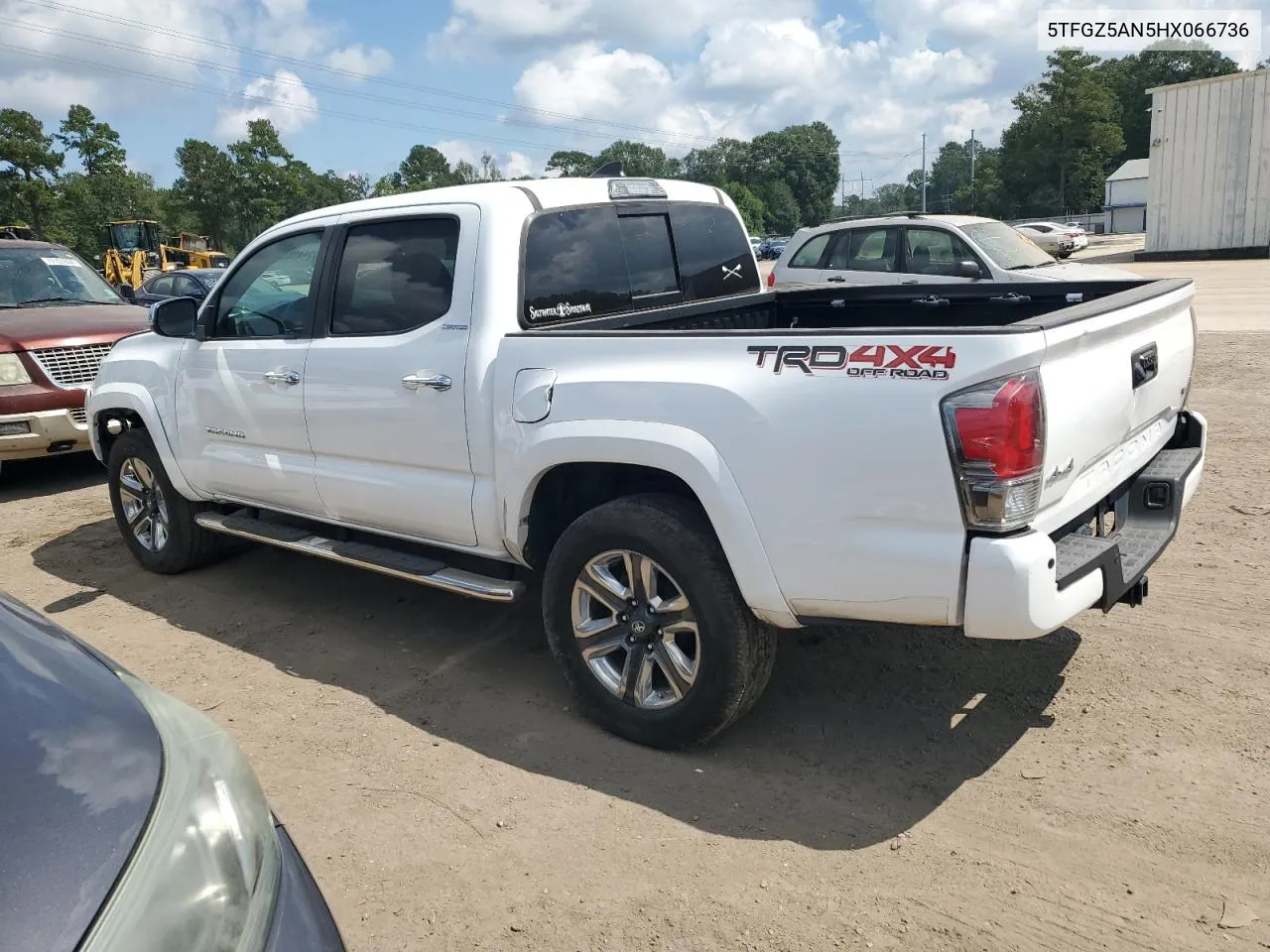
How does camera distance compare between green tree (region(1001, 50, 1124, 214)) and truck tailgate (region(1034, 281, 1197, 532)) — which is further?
green tree (region(1001, 50, 1124, 214))

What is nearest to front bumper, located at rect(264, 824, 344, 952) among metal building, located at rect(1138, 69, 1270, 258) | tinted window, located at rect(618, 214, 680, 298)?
tinted window, located at rect(618, 214, 680, 298)

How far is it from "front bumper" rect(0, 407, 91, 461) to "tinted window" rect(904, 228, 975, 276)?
8.14 meters

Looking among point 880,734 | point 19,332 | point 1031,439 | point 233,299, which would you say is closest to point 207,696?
point 233,299

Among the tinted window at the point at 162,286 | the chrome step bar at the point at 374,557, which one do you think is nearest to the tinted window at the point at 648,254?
the chrome step bar at the point at 374,557

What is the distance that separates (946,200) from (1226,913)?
119525 mm

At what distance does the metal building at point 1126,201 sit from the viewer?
6141cm

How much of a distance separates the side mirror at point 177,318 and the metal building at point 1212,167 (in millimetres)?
27044

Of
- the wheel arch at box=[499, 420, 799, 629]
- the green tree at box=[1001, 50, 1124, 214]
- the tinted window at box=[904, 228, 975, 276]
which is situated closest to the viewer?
the wheel arch at box=[499, 420, 799, 629]

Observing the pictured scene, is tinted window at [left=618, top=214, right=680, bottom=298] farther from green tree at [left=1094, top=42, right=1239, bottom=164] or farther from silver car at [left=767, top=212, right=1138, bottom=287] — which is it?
green tree at [left=1094, top=42, right=1239, bottom=164]

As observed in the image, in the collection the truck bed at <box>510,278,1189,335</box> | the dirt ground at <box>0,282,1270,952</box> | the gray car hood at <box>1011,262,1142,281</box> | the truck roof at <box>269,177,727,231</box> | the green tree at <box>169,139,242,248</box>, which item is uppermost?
the green tree at <box>169,139,242,248</box>

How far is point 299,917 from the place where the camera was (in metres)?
1.80

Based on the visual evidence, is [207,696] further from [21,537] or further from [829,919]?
[21,537]

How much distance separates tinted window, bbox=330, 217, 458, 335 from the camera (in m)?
4.14

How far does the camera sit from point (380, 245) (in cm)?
443
